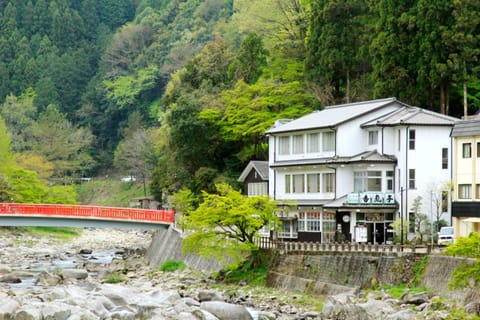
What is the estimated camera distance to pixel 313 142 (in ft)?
147

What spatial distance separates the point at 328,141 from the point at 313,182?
1984 millimetres

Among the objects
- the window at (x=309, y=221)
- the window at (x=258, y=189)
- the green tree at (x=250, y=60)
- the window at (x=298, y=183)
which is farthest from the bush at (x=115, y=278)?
the green tree at (x=250, y=60)

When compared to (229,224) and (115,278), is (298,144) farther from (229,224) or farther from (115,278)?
(115,278)

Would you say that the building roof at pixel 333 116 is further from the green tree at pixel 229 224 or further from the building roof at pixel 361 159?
the green tree at pixel 229 224

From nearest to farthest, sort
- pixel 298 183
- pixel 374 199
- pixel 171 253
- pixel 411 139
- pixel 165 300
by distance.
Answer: pixel 165 300
pixel 374 199
pixel 411 139
pixel 298 183
pixel 171 253

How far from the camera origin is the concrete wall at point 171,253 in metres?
44.7

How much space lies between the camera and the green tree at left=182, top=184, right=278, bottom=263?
40.1 m

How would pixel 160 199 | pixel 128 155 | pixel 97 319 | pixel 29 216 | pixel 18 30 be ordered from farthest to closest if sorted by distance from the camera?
pixel 18 30
pixel 128 155
pixel 160 199
pixel 29 216
pixel 97 319

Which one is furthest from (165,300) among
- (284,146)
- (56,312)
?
(284,146)

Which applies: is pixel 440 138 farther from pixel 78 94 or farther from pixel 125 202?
pixel 78 94

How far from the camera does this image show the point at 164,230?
5538 cm

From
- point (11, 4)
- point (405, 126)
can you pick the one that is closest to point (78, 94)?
point (11, 4)

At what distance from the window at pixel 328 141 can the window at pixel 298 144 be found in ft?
5.12

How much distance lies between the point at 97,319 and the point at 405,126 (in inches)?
729
